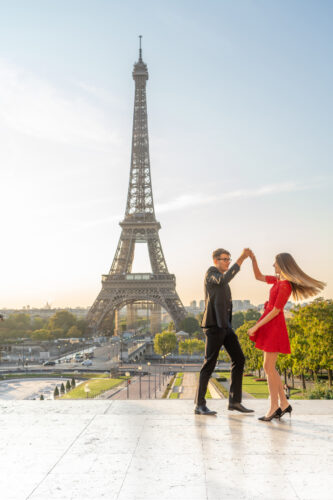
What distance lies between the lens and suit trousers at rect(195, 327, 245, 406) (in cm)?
670

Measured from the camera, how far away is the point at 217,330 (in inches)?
265

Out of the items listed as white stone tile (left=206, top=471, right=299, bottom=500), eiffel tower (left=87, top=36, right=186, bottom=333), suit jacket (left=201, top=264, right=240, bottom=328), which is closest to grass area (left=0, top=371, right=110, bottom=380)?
eiffel tower (left=87, top=36, right=186, bottom=333)

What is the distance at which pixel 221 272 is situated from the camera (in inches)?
270

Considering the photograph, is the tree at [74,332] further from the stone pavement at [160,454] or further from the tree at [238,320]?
the stone pavement at [160,454]

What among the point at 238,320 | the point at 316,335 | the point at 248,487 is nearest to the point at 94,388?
the point at 316,335

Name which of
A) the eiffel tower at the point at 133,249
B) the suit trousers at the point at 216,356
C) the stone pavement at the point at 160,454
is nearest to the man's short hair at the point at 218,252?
the suit trousers at the point at 216,356

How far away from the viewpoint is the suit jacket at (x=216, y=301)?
6.59 metres

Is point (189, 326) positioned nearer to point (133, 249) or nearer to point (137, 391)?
point (133, 249)

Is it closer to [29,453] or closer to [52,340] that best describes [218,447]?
[29,453]

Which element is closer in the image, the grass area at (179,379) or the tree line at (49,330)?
the grass area at (179,379)

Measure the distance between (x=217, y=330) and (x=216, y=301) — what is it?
426 mm

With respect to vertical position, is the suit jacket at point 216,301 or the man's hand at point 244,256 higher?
the man's hand at point 244,256

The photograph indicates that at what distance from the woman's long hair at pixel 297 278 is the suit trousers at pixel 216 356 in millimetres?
1113

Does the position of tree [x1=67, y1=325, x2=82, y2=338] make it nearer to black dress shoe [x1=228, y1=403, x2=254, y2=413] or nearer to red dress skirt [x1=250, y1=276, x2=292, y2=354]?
black dress shoe [x1=228, y1=403, x2=254, y2=413]
